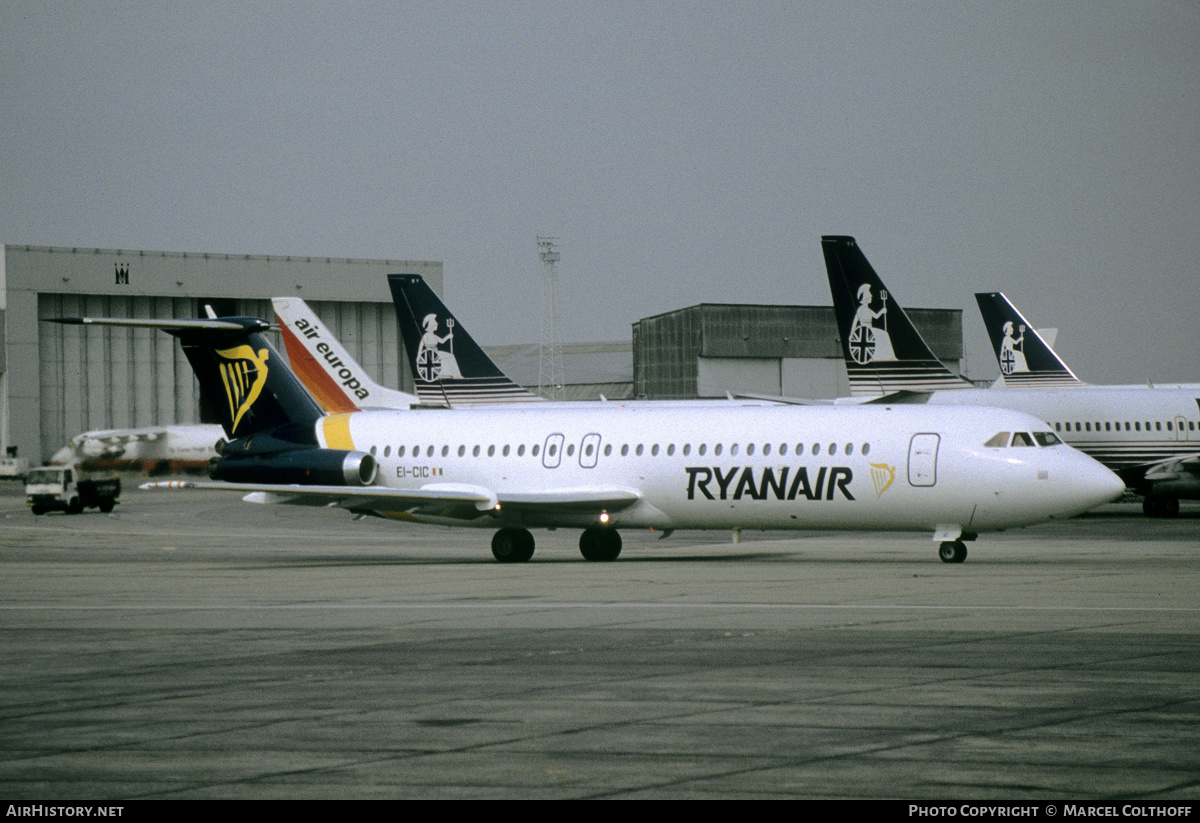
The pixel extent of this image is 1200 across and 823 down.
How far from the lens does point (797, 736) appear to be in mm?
10500

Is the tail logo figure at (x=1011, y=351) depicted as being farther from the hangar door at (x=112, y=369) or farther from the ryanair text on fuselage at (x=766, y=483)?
the hangar door at (x=112, y=369)

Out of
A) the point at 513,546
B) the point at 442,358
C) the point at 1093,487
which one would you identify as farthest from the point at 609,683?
the point at 442,358

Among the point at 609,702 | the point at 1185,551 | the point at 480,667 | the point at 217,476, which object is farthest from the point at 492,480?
the point at 609,702

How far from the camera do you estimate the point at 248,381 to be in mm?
33875

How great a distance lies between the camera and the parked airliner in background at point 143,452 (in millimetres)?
50281

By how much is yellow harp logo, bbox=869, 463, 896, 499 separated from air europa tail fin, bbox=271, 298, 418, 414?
20127mm

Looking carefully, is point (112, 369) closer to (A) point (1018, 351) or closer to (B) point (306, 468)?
Result: (A) point (1018, 351)

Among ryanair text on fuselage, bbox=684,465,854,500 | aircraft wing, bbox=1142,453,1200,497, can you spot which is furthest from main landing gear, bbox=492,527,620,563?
aircraft wing, bbox=1142,453,1200,497

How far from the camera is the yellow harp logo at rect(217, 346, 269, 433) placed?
3384 centimetres

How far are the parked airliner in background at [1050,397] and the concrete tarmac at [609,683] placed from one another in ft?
53.9

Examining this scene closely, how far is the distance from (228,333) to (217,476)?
330 cm

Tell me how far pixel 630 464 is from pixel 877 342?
15.5m

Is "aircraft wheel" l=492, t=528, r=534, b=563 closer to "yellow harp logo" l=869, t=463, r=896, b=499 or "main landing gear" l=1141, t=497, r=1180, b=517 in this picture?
"yellow harp logo" l=869, t=463, r=896, b=499

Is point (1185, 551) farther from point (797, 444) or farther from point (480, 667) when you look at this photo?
point (480, 667)
